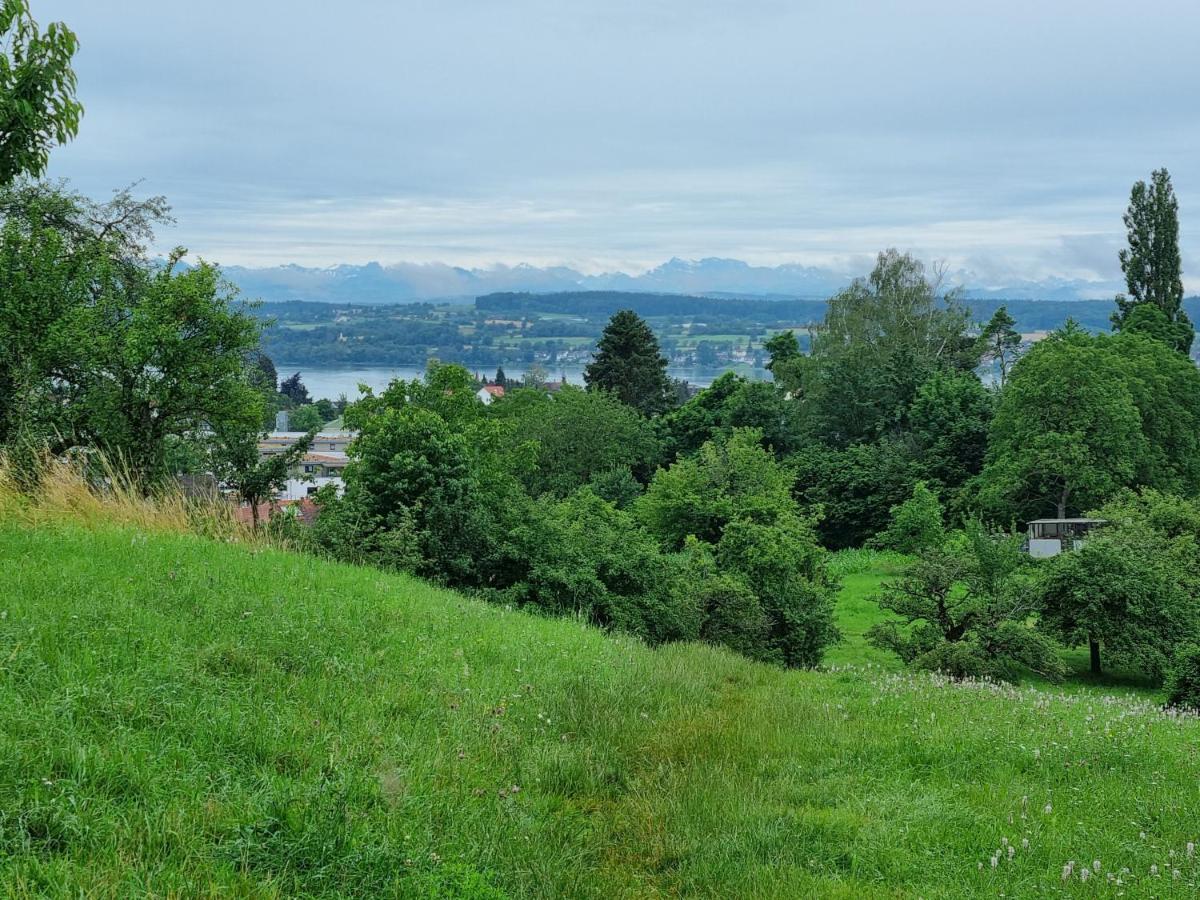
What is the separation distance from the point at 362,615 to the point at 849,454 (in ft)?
178

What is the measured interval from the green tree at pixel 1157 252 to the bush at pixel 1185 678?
47.0 m

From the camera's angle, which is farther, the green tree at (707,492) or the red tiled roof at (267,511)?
the green tree at (707,492)

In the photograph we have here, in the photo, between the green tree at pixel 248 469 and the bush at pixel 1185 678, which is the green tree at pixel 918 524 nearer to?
the bush at pixel 1185 678

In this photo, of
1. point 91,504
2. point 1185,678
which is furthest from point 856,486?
point 91,504

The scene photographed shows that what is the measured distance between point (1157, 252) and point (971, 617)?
51.5 m

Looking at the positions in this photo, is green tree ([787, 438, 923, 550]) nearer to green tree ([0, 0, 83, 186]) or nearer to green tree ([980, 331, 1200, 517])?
green tree ([980, 331, 1200, 517])

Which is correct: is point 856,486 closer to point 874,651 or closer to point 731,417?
point 731,417

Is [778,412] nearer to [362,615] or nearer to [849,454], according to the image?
[849,454]

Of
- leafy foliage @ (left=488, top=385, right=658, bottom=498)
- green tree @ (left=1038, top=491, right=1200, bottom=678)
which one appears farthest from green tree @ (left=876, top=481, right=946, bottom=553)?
green tree @ (left=1038, top=491, right=1200, bottom=678)

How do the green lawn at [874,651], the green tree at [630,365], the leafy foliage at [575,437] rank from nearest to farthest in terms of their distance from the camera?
the green lawn at [874,651]
the leafy foliage at [575,437]
the green tree at [630,365]

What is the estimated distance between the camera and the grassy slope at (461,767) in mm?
4031

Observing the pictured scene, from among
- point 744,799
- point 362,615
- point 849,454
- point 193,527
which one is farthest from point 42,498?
point 849,454

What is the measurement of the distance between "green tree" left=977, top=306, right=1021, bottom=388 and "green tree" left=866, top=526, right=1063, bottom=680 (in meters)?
57.6

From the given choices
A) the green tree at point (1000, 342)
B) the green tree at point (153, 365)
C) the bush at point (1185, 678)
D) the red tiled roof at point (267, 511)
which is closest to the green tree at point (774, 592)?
the bush at point (1185, 678)
